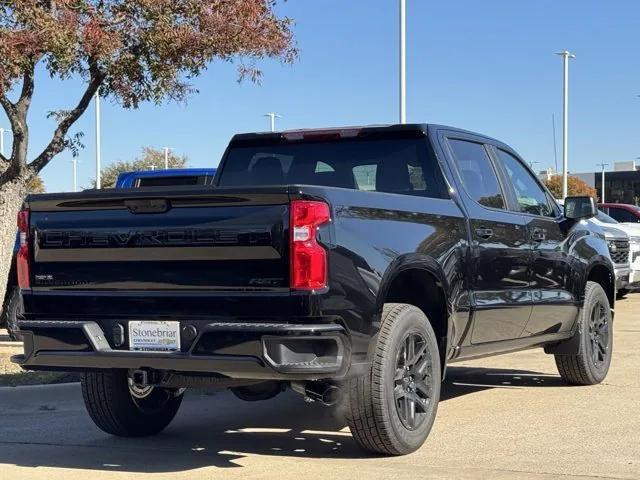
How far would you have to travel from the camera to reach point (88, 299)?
5.77m

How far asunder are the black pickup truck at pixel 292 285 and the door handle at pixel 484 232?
1 centimetres

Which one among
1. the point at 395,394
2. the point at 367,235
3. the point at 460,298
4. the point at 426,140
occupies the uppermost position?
the point at 426,140

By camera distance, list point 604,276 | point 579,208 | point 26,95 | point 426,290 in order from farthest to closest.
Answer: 1. point 26,95
2. point 604,276
3. point 579,208
4. point 426,290

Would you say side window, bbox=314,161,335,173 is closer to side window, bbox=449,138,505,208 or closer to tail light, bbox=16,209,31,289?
side window, bbox=449,138,505,208

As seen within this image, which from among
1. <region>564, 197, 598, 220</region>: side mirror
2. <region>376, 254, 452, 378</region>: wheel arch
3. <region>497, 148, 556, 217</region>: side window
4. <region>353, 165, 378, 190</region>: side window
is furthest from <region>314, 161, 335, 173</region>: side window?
<region>564, 197, 598, 220</region>: side mirror

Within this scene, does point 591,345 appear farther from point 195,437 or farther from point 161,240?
point 161,240

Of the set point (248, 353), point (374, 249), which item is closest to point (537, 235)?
point (374, 249)

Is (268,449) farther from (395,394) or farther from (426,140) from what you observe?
(426,140)

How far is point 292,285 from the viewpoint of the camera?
525 centimetres

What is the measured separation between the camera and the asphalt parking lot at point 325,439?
230 inches

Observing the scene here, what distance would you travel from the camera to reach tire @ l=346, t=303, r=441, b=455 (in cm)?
566

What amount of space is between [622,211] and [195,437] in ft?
50.0

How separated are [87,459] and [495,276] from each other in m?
2.99

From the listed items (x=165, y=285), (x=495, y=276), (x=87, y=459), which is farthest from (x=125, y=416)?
(x=495, y=276)
